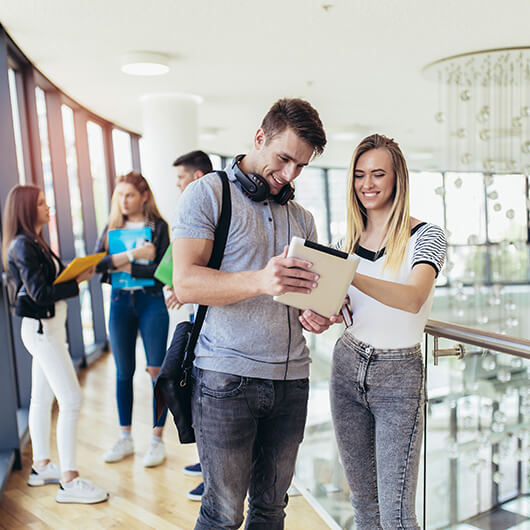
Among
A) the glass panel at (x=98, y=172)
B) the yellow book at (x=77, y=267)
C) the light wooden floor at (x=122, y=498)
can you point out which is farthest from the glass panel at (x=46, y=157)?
the yellow book at (x=77, y=267)

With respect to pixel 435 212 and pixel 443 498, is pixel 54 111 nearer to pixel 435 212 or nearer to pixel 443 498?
pixel 443 498

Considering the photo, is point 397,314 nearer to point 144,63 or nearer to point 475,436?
point 475,436

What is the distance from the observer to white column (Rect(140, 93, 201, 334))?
232 inches

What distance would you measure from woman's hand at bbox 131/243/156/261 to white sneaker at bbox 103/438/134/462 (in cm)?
115

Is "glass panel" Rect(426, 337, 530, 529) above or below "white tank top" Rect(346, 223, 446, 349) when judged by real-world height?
below

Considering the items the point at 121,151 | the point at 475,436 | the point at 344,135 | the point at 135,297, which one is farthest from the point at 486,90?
the point at 135,297

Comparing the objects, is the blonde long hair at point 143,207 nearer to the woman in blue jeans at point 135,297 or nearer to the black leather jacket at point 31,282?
the woman in blue jeans at point 135,297

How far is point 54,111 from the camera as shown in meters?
5.55

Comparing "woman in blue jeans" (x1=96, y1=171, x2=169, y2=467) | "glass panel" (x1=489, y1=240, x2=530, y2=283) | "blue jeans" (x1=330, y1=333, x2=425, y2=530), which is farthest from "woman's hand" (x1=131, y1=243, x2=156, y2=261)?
"glass panel" (x1=489, y1=240, x2=530, y2=283)

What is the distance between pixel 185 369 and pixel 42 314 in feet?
4.89

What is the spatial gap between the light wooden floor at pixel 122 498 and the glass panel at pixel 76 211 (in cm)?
251

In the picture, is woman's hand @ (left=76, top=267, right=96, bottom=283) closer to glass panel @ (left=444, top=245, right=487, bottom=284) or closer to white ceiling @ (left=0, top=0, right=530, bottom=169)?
white ceiling @ (left=0, top=0, right=530, bottom=169)

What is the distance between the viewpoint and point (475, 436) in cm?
364

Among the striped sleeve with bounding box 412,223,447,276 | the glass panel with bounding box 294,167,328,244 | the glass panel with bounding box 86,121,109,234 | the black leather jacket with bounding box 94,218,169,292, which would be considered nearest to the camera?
the striped sleeve with bounding box 412,223,447,276
